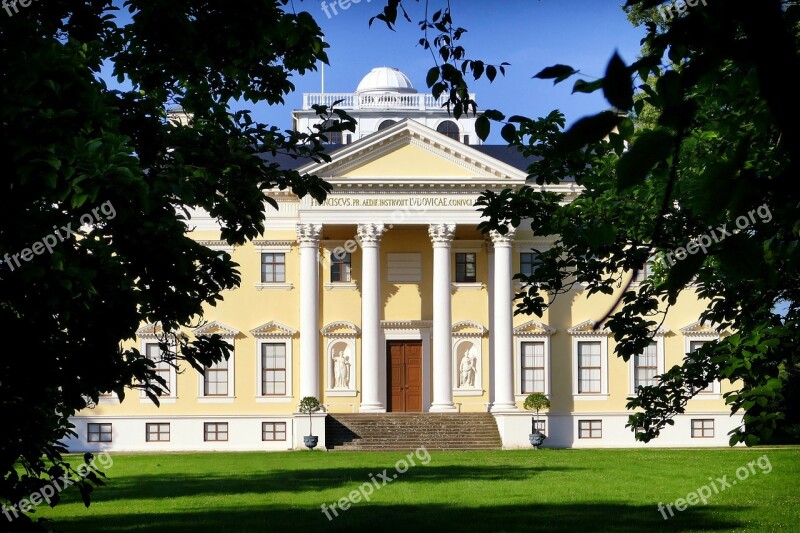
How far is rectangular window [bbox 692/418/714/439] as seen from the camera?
42.7 m

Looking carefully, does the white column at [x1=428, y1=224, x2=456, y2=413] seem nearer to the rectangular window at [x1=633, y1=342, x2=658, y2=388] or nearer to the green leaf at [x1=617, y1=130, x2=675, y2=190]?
the rectangular window at [x1=633, y1=342, x2=658, y2=388]

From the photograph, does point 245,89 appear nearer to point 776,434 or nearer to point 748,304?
point 748,304

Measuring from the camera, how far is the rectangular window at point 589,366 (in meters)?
42.6

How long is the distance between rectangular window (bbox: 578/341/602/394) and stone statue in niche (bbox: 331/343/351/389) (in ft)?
28.4

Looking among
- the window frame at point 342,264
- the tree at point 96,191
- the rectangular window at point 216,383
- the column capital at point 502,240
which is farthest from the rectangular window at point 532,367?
the tree at point 96,191

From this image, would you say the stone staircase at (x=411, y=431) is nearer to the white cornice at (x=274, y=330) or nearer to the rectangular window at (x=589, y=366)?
the white cornice at (x=274, y=330)

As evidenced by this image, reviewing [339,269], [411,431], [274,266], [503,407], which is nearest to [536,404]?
[503,407]

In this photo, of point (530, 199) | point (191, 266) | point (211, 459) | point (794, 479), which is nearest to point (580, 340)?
point (211, 459)

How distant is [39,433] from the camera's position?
28.9ft

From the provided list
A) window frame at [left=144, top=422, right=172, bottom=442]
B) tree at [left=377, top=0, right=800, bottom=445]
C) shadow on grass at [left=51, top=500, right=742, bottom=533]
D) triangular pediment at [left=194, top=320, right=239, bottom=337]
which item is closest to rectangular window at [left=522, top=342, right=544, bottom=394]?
triangular pediment at [left=194, top=320, right=239, bottom=337]

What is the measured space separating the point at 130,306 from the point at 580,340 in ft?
115

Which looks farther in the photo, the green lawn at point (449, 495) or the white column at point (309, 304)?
the white column at point (309, 304)

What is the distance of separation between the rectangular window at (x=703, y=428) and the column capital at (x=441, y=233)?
1161 cm

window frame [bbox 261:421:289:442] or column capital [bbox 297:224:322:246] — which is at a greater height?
Result: column capital [bbox 297:224:322:246]
